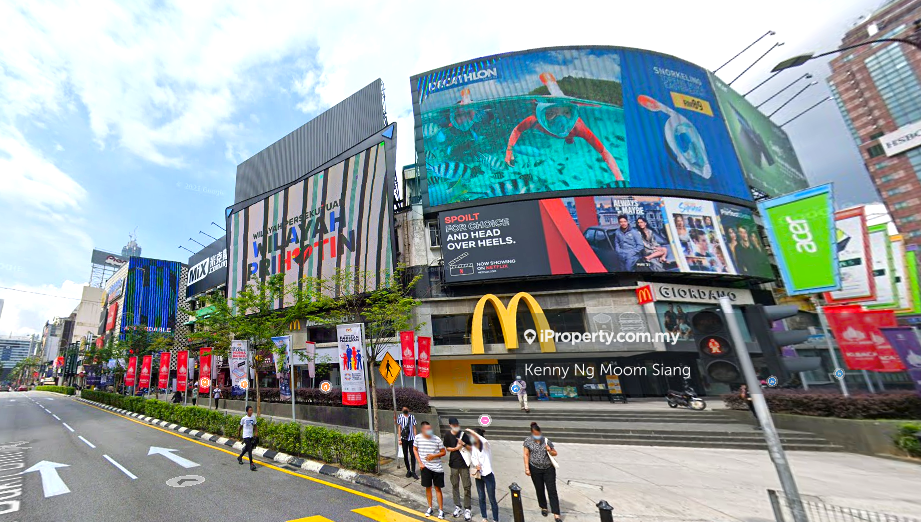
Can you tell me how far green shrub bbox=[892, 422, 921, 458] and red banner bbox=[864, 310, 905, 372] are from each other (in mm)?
4006

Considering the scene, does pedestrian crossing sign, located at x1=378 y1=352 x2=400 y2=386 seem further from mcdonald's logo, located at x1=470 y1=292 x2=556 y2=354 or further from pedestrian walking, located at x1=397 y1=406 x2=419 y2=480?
mcdonald's logo, located at x1=470 y1=292 x2=556 y2=354

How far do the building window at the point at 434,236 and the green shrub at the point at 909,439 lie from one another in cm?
2311

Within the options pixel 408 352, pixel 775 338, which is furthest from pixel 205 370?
pixel 775 338

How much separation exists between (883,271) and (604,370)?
1534cm

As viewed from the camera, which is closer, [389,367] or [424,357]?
[389,367]

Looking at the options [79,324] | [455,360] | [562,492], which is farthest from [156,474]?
[79,324]

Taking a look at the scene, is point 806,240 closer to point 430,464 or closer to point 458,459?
point 458,459

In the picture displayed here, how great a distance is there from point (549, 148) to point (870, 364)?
69.6 ft

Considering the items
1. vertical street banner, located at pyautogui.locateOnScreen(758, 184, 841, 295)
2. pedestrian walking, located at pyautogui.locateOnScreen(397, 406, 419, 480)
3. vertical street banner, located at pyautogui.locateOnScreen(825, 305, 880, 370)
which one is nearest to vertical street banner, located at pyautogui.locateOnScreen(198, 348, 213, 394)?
pedestrian walking, located at pyautogui.locateOnScreen(397, 406, 419, 480)

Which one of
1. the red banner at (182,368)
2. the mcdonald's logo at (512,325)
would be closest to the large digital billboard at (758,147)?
the mcdonald's logo at (512,325)

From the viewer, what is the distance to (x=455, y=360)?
25609mm

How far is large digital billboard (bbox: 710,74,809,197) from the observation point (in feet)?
117

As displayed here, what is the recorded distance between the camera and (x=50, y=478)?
32.9 feet

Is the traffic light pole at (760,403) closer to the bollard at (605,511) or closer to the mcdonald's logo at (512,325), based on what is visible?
the bollard at (605,511)
